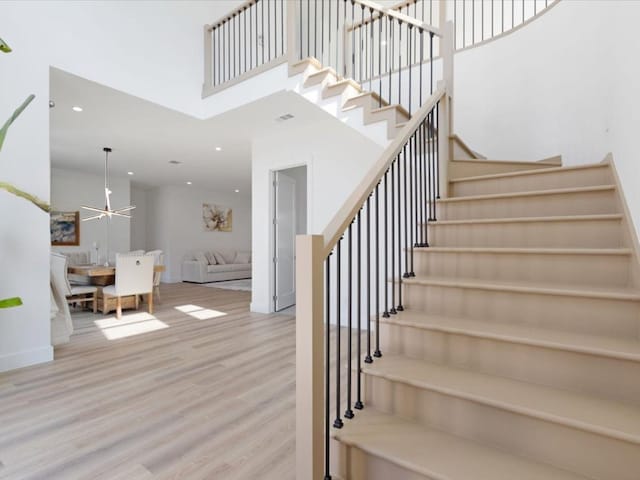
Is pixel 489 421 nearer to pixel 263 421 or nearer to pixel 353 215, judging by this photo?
pixel 353 215

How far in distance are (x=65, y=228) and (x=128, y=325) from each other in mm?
4697

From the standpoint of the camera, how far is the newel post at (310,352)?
1203 mm

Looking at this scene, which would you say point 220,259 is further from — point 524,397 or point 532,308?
point 524,397

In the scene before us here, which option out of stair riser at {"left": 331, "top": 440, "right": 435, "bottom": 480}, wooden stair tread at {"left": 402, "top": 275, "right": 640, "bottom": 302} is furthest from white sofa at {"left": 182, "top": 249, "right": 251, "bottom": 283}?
stair riser at {"left": 331, "top": 440, "right": 435, "bottom": 480}

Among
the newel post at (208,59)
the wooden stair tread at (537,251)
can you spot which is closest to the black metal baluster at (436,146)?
the wooden stair tread at (537,251)

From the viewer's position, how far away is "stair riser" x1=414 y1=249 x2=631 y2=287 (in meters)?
1.75

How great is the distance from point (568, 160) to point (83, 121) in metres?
A: 5.81

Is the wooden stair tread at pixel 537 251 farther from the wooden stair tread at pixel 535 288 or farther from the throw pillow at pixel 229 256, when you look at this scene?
the throw pillow at pixel 229 256

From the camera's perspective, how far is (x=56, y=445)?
1.81 meters

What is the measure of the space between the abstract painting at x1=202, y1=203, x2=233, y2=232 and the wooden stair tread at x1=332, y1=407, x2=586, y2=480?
9.69 meters

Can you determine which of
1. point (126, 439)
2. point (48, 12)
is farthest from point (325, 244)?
point (48, 12)

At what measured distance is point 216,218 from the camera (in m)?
10.7

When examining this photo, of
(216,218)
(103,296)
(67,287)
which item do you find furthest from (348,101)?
(216,218)

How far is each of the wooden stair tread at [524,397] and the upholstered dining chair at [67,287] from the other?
3403 millimetres
